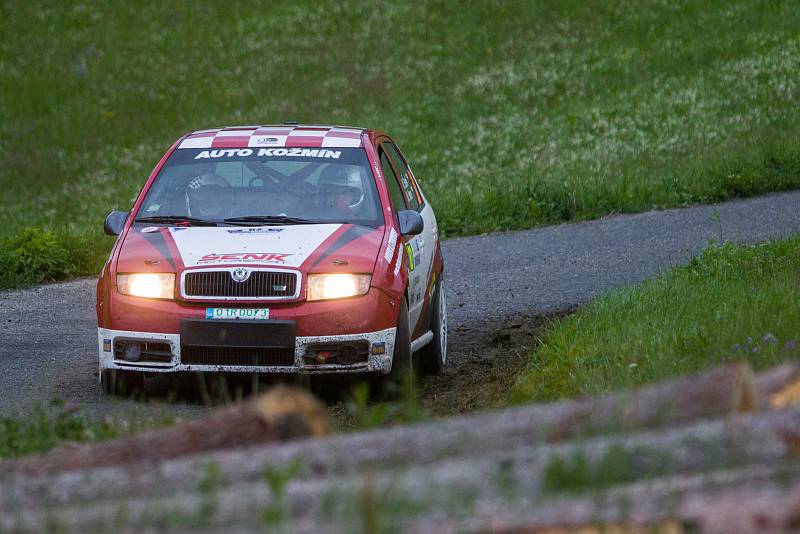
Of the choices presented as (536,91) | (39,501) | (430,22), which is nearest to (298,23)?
(430,22)

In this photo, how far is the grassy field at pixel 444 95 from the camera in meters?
18.4

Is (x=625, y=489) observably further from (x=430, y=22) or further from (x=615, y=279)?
(x=430, y=22)

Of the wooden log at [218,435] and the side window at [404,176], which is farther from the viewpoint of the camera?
the side window at [404,176]

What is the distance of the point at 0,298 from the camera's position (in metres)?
12.9

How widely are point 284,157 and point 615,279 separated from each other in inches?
181

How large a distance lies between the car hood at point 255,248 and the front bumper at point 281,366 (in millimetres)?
395

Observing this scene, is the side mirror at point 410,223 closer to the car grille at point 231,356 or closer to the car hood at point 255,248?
the car hood at point 255,248

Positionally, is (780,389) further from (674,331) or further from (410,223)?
(410,223)

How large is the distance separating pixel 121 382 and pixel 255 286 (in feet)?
3.84

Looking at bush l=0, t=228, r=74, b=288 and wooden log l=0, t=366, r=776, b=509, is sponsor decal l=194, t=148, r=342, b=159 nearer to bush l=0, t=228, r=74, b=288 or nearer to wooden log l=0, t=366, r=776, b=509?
bush l=0, t=228, r=74, b=288

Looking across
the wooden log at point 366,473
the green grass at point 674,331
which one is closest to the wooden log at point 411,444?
the wooden log at point 366,473

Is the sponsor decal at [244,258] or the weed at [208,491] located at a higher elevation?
the weed at [208,491]

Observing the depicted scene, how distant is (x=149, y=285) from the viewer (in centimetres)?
809

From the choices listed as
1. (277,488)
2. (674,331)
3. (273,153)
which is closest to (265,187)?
(273,153)
